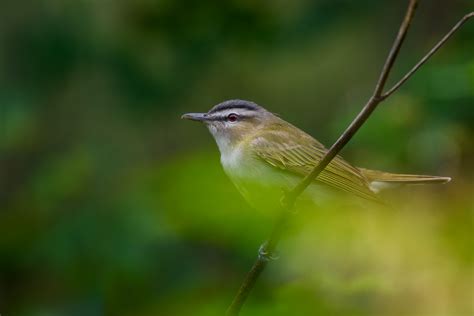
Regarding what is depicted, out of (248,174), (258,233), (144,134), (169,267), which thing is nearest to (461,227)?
(258,233)

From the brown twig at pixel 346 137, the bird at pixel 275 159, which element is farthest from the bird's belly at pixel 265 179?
the brown twig at pixel 346 137

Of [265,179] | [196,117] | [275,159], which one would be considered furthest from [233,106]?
[265,179]

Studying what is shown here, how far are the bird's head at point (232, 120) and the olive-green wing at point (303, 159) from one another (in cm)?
10

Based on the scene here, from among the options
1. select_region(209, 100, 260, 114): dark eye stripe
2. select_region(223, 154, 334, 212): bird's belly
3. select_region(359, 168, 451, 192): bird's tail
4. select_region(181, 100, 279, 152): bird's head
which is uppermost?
select_region(209, 100, 260, 114): dark eye stripe

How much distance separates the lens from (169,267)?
5.02 metres

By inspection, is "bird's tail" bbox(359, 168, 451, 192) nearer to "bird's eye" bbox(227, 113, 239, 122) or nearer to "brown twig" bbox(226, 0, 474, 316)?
"bird's eye" bbox(227, 113, 239, 122)

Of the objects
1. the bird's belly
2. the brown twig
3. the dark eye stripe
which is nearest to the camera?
the brown twig

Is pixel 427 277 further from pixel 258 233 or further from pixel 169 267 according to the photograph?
pixel 169 267

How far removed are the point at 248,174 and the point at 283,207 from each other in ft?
4.95

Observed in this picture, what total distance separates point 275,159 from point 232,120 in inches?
15.0

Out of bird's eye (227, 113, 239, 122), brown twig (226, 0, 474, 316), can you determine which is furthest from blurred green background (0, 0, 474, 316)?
bird's eye (227, 113, 239, 122)

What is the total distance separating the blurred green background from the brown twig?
0.05 m

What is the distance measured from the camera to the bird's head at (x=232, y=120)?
4.16 m

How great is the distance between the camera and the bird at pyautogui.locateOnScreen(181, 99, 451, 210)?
3.88m
